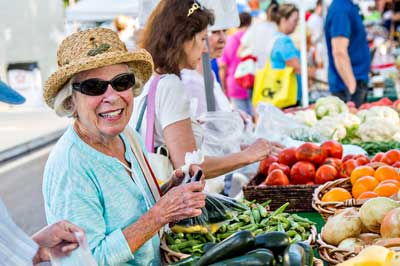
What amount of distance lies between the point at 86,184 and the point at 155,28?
1.43 meters

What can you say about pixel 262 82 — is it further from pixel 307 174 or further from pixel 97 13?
pixel 97 13

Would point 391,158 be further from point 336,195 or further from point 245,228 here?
→ point 245,228

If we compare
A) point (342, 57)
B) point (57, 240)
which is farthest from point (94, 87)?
point (342, 57)

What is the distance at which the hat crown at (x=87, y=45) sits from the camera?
262 centimetres

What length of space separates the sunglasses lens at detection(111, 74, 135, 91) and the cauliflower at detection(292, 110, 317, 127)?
12.2 ft

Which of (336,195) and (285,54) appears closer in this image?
(336,195)

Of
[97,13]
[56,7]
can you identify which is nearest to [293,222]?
[97,13]

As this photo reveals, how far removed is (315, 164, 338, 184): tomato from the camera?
4223mm

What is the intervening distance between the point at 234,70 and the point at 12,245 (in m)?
8.48

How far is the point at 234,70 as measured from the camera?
10250 millimetres

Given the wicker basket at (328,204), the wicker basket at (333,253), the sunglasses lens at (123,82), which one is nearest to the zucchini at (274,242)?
the wicker basket at (333,253)

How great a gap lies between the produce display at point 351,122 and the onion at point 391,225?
9.84 feet

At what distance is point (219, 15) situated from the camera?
15.2 feet

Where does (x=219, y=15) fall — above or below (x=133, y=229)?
above
